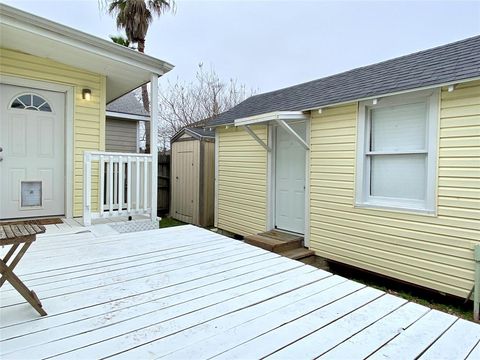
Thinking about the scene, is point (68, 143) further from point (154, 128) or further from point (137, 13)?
point (137, 13)

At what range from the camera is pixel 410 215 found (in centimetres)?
373

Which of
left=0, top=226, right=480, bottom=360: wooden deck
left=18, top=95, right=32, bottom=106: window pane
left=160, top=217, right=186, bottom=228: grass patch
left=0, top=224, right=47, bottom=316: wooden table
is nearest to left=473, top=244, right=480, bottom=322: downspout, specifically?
left=0, top=226, right=480, bottom=360: wooden deck

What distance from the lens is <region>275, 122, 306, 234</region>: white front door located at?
208 inches

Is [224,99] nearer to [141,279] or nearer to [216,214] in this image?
[216,214]

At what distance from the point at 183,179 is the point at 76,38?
4870mm

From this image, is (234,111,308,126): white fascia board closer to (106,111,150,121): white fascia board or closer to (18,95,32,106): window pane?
(18,95,32,106): window pane

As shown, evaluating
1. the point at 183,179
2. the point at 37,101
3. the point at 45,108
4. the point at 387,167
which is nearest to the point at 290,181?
the point at 387,167

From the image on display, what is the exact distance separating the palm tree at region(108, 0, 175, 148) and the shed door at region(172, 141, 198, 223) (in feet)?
14.5

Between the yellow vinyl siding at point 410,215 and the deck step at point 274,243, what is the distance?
10.7 inches

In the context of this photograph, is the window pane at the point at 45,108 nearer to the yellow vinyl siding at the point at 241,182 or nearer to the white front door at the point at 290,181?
the yellow vinyl siding at the point at 241,182

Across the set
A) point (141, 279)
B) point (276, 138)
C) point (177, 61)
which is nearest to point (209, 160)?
point (276, 138)

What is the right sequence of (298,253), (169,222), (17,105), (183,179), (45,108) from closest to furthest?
(17,105) < (45,108) < (298,253) < (169,222) < (183,179)

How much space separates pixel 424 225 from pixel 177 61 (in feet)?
50.2

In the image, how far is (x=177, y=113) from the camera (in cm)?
1290
